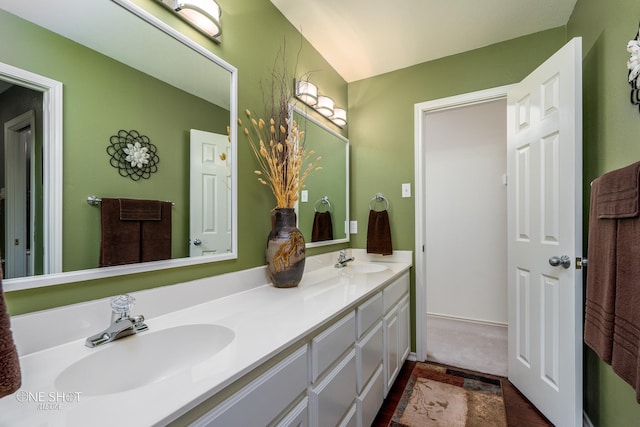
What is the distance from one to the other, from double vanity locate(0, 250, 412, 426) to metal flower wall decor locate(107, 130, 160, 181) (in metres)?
0.43

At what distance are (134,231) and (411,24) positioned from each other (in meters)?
2.02

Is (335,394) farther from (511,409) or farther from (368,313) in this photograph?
(511,409)

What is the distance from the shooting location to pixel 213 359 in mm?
732

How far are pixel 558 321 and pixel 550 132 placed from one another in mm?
1029

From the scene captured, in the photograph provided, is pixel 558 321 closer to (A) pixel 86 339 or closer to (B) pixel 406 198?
(B) pixel 406 198

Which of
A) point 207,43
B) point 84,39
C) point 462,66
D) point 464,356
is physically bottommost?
point 464,356

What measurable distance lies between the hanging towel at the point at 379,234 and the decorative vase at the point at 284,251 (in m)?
1.03

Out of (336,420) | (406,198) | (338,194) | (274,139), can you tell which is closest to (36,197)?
(274,139)

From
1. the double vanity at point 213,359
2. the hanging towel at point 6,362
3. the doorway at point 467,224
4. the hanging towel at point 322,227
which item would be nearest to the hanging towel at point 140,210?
the double vanity at point 213,359

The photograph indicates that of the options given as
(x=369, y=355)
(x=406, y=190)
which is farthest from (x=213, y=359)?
(x=406, y=190)

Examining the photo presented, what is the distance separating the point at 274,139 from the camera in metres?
1.61

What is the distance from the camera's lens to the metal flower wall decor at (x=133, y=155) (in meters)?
0.96

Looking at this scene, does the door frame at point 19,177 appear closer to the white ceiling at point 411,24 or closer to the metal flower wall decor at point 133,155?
the metal flower wall decor at point 133,155

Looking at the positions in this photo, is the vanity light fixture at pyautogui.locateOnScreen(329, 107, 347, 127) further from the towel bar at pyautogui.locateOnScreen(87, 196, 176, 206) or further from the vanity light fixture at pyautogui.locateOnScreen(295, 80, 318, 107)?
the towel bar at pyautogui.locateOnScreen(87, 196, 176, 206)
